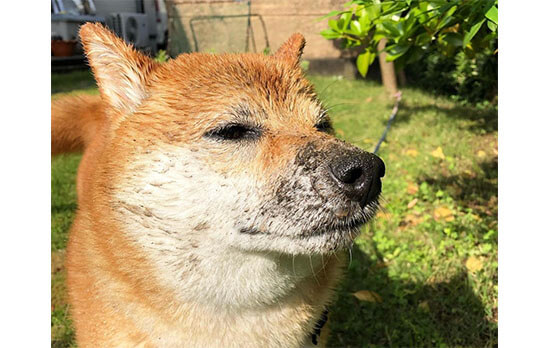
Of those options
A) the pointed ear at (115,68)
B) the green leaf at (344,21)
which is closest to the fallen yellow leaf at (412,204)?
the green leaf at (344,21)

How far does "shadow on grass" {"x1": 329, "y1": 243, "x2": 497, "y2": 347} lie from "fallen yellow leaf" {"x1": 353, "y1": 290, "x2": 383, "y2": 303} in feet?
0.09

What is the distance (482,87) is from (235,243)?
673cm

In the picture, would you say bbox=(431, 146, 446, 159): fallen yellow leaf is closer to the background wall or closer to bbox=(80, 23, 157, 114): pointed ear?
the background wall

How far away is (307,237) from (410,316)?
5.94 ft

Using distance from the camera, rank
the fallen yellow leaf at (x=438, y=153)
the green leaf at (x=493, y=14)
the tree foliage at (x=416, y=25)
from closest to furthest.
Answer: the green leaf at (x=493, y=14), the tree foliage at (x=416, y=25), the fallen yellow leaf at (x=438, y=153)

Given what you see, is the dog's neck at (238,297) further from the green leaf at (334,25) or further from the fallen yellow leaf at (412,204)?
the fallen yellow leaf at (412,204)

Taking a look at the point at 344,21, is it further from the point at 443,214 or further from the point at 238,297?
the point at 443,214

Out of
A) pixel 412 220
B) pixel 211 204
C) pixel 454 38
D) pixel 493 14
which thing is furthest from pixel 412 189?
pixel 211 204

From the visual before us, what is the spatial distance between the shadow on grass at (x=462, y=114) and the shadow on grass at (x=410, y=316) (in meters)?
3.50

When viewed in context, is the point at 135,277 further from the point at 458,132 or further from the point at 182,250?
the point at 458,132

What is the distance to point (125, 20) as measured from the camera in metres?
6.85

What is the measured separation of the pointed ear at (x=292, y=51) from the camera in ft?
6.86

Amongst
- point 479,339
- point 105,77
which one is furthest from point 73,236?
point 479,339

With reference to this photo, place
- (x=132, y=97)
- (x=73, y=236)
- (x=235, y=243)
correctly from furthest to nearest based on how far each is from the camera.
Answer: (x=73, y=236), (x=132, y=97), (x=235, y=243)
